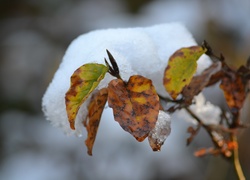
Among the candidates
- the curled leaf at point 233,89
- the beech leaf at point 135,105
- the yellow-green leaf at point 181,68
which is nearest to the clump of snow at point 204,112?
the curled leaf at point 233,89

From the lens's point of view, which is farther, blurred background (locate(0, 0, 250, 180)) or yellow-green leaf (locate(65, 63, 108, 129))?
blurred background (locate(0, 0, 250, 180))

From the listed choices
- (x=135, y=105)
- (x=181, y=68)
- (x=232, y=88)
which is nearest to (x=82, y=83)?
(x=135, y=105)

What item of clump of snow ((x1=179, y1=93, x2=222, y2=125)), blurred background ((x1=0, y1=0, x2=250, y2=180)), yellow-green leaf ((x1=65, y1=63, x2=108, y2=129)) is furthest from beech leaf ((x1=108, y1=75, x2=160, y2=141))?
blurred background ((x1=0, y1=0, x2=250, y2=180))

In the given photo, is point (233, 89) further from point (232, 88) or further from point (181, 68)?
point (181, 68)

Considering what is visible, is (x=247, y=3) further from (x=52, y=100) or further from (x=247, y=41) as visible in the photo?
(x=52, y=100)

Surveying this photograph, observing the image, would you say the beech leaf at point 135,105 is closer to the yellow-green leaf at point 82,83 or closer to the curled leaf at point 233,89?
the yellow-green leaf at point 82,83

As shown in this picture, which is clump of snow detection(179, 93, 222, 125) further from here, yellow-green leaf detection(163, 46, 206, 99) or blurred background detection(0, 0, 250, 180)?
blurred background detection(0, 0, 250, 180)
